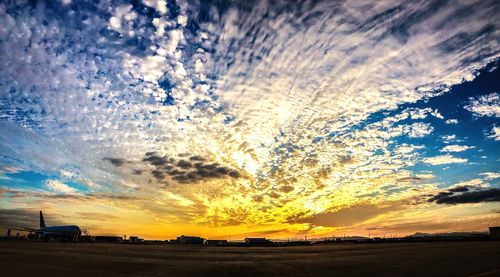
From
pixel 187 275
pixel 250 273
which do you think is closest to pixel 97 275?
pixel 187 275

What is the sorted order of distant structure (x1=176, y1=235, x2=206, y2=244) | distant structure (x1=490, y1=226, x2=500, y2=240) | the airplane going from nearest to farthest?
the airplane, distant structure (x1=490, y1=226, x2=500, y2=240), distant structure (x1=176, y1=235, x2=206, y2=244)

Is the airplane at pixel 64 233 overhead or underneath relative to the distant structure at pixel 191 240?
overhead

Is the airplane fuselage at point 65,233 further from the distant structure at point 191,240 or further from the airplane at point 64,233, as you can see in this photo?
the distant structure at point 191,240

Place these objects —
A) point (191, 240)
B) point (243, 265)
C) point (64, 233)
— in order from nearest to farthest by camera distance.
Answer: point (243, 265) < point (64, 233) < point (191, 240)

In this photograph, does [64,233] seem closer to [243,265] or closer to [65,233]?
[65,233]

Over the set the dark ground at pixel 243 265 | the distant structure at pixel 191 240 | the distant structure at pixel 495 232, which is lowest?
the distant structure at pixel 191 240

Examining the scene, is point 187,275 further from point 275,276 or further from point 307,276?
point 307,276

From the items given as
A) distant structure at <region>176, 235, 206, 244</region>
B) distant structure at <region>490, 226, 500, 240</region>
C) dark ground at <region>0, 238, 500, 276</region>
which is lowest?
distant structure at <region>176, 235, 206, 244</region>

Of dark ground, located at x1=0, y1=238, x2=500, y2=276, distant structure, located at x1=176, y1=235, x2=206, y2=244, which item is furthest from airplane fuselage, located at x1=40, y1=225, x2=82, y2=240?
dark ground, located at x1=0, y1=238, x2=500, y2=276

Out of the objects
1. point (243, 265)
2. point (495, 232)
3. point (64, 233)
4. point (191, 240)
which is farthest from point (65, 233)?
point (495, 232)

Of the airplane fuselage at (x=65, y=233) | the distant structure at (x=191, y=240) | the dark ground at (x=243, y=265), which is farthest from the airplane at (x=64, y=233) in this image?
the dark ground at (x=243, y=265)

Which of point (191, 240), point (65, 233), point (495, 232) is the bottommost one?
point (191, 240)

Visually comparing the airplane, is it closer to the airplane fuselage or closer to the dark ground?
the airplane fuselage

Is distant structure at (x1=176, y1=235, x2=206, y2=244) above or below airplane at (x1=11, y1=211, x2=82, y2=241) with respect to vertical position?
below
